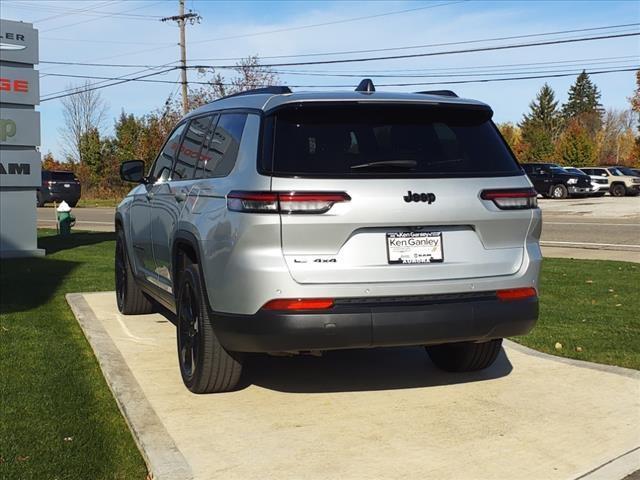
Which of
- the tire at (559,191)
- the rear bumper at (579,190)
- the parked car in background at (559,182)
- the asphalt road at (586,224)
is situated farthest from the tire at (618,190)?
the asphalt road at (586,224)

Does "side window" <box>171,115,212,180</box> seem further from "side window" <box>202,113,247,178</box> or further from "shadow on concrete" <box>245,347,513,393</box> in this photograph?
"shadow on concrete" <box>245,347,513,393</box>

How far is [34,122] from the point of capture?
47.7ft

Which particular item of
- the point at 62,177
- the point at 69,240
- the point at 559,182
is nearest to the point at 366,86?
the point at 69,240

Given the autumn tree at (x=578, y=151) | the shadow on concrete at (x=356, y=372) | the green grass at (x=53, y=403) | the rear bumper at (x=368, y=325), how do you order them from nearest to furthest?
the green grass at (x=53, y=403), the rear bumper at (x=368, y=325), the shadow on concrete at (x=356, y=372), the autumn tree at (x=578, y=151)

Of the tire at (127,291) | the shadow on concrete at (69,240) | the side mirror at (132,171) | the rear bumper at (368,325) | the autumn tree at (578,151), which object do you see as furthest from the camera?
the autumn tree at (578,151)

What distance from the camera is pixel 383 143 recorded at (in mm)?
4398

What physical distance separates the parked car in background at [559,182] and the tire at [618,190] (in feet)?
7.10

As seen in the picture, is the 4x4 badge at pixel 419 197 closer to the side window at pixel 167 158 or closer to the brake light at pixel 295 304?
the brake light at pixel 295 304

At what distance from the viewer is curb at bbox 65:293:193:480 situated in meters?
3.70

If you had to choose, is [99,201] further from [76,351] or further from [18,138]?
[76,351]

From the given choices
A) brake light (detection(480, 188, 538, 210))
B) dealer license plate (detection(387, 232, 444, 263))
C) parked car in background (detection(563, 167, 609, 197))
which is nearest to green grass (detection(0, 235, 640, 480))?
dealer license plate (detection(387, 232, 444, 263))

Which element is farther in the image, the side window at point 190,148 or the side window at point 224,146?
the side window at point 190,148

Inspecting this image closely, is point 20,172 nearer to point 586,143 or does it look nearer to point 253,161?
point 253,161

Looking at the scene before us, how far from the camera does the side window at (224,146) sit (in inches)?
183
